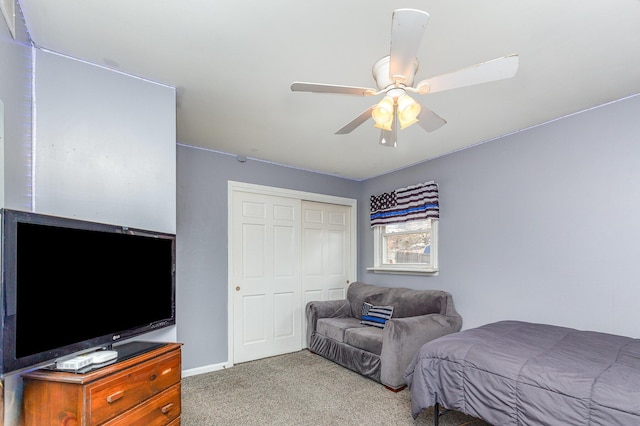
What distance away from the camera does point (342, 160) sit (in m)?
4.16

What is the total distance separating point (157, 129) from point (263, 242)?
2.23 metres

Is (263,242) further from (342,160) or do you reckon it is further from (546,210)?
(546,210)

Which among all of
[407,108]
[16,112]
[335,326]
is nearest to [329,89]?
[407,108]

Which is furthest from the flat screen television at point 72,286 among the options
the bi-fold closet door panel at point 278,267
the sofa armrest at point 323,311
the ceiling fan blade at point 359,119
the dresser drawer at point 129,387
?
the sofa armrest at point 323,311

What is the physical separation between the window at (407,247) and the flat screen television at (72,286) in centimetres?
297

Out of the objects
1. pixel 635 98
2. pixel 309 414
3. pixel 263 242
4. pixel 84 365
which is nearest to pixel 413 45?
pixel 84 365

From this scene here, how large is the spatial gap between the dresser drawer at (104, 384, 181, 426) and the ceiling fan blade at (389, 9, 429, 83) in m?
2.01

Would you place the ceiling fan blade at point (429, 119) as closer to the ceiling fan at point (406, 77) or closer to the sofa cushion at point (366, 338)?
the ceiling fan at point (406, 77)

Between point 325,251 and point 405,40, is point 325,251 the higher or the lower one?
the lower one

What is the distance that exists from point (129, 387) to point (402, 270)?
10.9ft

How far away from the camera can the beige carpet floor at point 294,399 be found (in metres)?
2.60

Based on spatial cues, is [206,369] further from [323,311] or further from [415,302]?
[415,302]

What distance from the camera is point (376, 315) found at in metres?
3.97

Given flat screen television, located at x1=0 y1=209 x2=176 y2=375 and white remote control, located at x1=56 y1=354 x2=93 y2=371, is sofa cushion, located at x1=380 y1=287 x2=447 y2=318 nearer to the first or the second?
flat screen television, located at x1=0 y1=209 x2=176 y2=375
